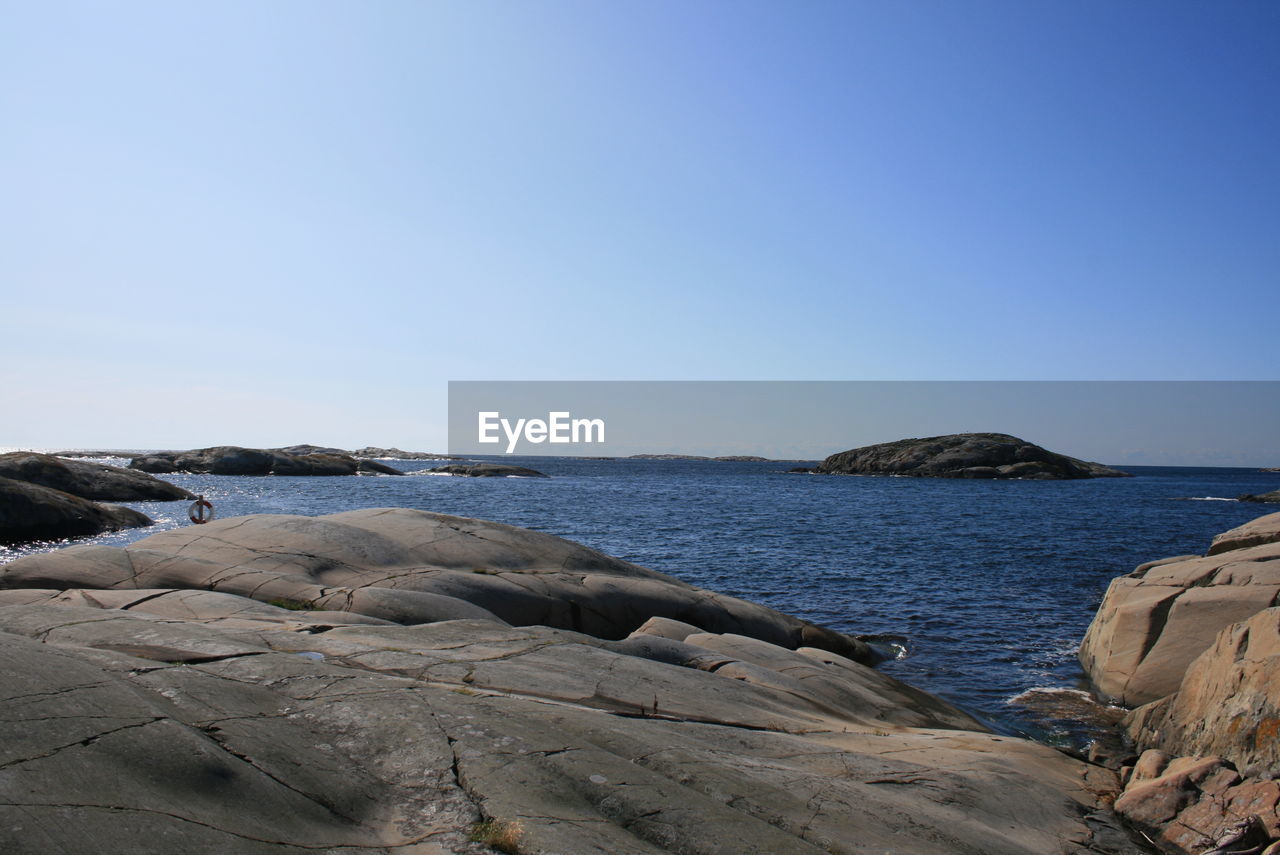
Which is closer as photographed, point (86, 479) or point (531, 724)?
point (531, 724)

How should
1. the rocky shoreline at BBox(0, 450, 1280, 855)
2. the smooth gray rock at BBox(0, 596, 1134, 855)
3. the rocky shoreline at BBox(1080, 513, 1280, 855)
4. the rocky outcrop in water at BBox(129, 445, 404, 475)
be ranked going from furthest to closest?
1. the rocky outcrop in water at BBox(129, 445, 404, 475)
2. the rocky shoreline at BBox(1080, 513, 1280, 855)
3. the rocky shoreline at BBox(0, 450, 1280, 855)
4. the smooth gray rock at BBox(0, 596, 1134, 855)

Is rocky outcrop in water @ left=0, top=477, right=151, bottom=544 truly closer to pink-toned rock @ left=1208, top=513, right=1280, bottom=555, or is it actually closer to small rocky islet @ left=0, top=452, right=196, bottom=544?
small rocky islet @ left=0, top=452, right=196, bottom=544

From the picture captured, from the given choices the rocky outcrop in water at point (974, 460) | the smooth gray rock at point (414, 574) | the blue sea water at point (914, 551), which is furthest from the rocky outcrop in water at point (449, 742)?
the rocky outcrop in water at point (974, 460)

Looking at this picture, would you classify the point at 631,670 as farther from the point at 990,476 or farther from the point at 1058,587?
the point at 990,476

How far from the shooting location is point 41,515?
3519cm

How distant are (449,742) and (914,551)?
37681 mm

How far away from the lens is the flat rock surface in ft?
52.0

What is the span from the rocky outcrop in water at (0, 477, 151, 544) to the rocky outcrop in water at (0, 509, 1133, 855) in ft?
77.8

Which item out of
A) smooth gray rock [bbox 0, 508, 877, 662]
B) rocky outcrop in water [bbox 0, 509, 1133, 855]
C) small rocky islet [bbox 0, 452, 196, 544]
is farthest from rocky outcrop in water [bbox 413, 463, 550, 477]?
rocky outcrop in water [bbox 0, 509, 1133, 855]

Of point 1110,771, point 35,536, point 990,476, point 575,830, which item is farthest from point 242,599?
point 990,476

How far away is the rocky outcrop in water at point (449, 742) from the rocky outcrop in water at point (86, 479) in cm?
3840

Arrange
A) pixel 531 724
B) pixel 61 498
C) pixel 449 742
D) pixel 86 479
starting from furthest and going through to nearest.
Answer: pixel 86 479 < pixel 61 498 < pixel 531 724 < pixel 449 742

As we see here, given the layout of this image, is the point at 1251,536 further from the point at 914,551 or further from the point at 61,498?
the point at 61,498

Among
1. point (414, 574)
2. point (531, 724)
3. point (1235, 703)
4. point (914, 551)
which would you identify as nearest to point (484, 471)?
point (914, 551)
